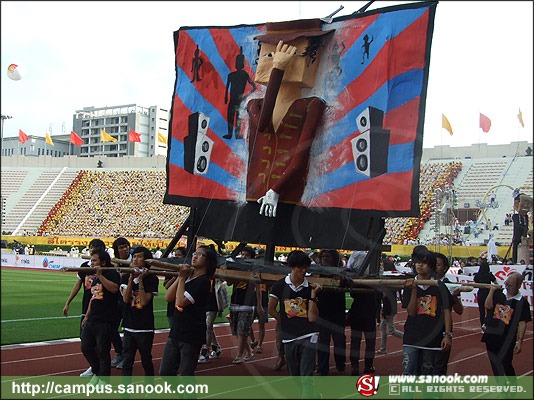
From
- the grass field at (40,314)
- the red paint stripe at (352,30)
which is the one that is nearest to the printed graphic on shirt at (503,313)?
the red paint stripe at (352,30)

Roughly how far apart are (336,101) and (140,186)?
5112cm

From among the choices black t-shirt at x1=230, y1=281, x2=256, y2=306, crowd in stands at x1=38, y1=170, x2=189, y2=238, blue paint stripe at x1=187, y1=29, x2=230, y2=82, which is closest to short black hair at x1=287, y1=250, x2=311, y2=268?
black t-shirt at x1=230, y1=281, x2=256, y2=306

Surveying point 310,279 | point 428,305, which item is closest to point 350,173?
point 310,279

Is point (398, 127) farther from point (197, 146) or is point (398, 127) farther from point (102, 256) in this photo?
point (102, 256)

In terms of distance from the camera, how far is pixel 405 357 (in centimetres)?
671

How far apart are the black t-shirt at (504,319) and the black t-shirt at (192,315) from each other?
3.58m

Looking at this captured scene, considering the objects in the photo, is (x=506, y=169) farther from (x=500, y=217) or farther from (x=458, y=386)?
(x=458, y=386)

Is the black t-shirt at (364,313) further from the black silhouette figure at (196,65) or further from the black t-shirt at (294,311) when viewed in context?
the black silhouette figure at (196,65)

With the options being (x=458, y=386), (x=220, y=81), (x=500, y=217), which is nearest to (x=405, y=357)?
(x=458, y=386)

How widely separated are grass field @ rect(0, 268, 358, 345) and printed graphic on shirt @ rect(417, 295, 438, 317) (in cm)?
477

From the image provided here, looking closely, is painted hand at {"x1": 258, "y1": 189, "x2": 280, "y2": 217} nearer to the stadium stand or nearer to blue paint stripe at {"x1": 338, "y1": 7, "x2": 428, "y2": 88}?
blue paint stripe at {"x1": 338, "y1": 7, "x2": 428, "y2": 88}

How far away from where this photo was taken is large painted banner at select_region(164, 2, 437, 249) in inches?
332

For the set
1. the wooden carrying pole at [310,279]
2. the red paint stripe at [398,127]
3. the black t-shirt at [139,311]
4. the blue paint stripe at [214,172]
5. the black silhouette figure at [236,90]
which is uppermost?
the black silhouette figure at [236,90]

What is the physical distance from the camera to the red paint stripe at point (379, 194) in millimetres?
8281
